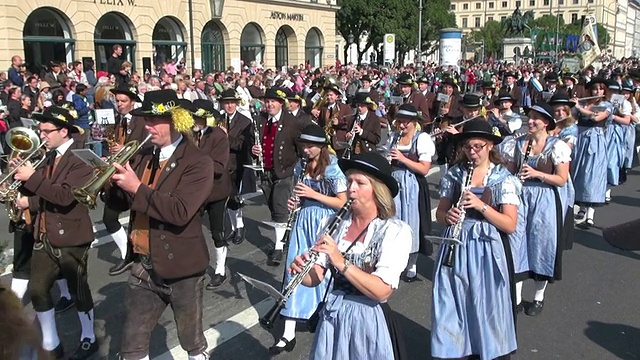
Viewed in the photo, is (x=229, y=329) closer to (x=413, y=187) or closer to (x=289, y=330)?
(x=289, y=330)

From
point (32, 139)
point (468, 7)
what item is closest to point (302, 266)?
point (32, 139)

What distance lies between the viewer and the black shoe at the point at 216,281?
6355 millimetres

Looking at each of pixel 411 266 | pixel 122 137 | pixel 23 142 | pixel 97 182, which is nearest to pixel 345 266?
pixel 97 182

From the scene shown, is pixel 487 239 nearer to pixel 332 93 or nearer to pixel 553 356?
pixel 553 356

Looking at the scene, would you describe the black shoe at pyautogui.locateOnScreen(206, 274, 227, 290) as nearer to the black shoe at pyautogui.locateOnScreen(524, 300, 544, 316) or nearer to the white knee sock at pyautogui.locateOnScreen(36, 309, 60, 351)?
the white knee sock at pyautogui.locateOnScreen(36, 309, 60, 351)

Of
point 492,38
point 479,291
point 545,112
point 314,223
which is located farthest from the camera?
point 492,38

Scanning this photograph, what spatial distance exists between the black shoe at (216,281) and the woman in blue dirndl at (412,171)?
1.96 metres

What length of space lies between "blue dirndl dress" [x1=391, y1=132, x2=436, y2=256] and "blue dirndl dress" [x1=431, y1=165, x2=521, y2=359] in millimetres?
2023

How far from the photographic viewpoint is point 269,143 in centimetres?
743

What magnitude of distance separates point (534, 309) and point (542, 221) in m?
0.84

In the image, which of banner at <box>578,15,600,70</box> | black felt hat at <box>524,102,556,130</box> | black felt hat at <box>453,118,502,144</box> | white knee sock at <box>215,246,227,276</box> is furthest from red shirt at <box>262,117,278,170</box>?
banner at <box>578,15,600,70</box>

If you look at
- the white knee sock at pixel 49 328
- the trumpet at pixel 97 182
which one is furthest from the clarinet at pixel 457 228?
the white knee sock at pixel 49 328

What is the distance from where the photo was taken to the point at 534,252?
577 cm

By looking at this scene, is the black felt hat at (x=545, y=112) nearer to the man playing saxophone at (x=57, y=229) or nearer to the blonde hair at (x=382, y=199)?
the blonde hair at (x=382, y=199)
